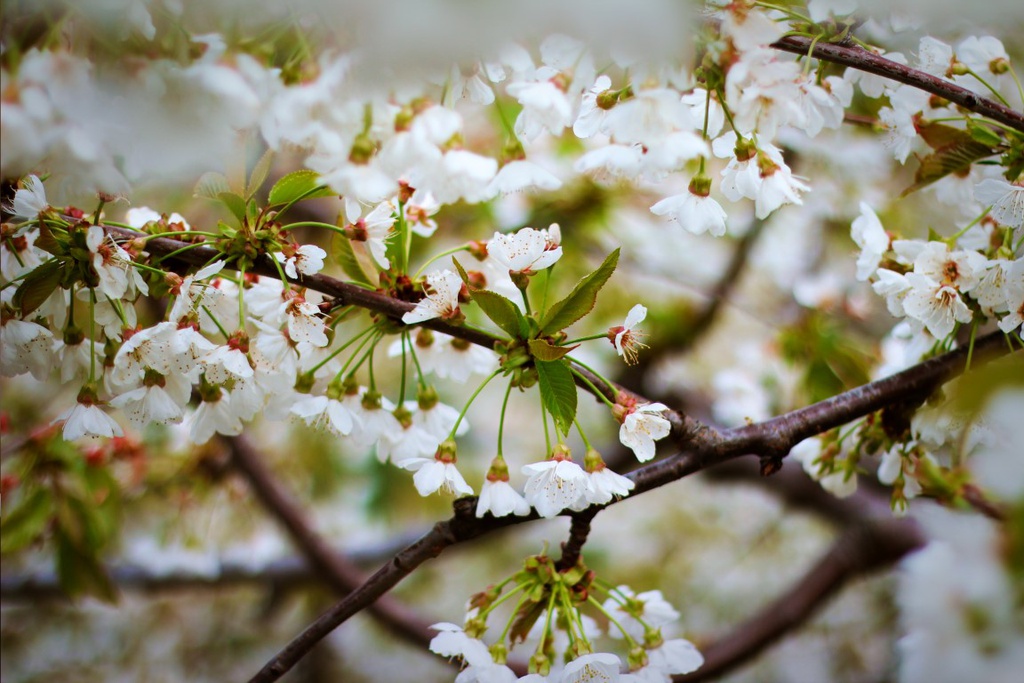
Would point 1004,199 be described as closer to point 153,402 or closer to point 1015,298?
point 1015,298

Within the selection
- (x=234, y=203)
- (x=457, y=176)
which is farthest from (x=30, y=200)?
(x=457, y=176)

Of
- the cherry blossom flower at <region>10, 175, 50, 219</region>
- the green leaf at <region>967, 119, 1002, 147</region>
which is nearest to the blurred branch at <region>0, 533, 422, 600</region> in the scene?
the cherry blossom flower at <region>10, 175, 50, 219</region>

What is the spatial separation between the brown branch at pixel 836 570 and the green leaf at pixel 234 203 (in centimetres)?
132

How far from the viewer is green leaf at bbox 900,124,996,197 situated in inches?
30.8

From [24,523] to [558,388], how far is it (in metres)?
1.12

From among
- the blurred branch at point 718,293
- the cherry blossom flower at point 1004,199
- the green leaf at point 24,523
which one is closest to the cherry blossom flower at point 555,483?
the cherry blossom flower at point 1004,199

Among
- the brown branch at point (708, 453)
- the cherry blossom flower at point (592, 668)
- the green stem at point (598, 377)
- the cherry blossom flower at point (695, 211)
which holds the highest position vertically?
the cherry blossom flower at point (695, 211)

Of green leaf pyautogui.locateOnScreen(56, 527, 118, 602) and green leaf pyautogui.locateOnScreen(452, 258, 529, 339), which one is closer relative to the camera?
green leaf pyautogui.locateOnScreen(452, 258, 529, 339)

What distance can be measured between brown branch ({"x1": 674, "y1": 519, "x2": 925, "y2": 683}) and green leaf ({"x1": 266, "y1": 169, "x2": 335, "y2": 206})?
1.30 m

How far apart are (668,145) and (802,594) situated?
53.6 inches

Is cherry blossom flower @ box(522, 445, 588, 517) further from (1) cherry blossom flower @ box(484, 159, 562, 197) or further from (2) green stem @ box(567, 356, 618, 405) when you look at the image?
(1) cherry blossom flower @ box(484, 159, 562, 197)

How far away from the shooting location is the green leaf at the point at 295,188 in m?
0.69

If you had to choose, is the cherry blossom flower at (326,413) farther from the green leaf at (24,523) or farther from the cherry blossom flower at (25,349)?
the green leaf at (24,523)

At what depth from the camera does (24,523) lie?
4.25 feet
